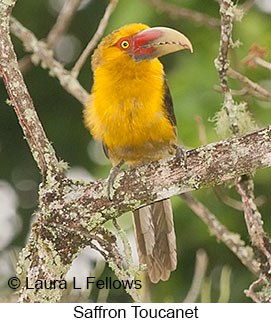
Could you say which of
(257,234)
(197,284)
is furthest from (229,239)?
(257,234)

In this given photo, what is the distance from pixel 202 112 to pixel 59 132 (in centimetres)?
141

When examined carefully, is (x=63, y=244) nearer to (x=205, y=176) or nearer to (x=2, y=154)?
(x=205, y=176)

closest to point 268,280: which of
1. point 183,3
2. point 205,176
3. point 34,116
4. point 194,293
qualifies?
point 194,293

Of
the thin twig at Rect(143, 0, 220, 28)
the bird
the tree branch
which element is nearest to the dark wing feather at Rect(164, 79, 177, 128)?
the bird

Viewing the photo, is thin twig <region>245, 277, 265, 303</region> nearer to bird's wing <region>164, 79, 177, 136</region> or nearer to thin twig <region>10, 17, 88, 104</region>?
bird's wing <region>164, 79, 177, 136</region>

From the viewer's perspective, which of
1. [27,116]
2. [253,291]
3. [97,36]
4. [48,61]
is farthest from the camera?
[48,61]

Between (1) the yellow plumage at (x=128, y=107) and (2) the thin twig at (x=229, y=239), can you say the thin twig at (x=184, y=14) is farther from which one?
(2) the thin twig at (x=229, y=239)

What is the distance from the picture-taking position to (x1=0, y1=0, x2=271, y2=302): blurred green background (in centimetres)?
388

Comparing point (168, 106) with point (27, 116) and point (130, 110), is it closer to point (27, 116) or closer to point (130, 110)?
point (130, 110)

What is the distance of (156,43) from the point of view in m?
3.11

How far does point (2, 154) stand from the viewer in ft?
16.4

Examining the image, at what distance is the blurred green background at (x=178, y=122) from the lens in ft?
12.7

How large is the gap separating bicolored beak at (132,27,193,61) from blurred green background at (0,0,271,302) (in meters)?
0.52

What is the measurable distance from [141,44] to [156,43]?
7 centimetres
